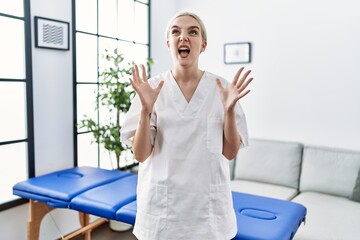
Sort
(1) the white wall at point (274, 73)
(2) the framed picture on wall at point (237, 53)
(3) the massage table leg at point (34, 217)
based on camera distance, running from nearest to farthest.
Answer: (3) the massage table leg at point (34, 217) → (1) the white wall at point (274, 73) → (2) the framed picture on wall at point (237, 53)

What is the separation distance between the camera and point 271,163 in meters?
3.28

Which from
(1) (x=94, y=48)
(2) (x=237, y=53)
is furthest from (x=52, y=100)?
(2) (x=237, y=53)

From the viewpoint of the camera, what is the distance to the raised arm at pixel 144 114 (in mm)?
1192

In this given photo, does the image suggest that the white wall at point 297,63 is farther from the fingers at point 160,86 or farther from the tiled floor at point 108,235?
the fingers at point 160,86

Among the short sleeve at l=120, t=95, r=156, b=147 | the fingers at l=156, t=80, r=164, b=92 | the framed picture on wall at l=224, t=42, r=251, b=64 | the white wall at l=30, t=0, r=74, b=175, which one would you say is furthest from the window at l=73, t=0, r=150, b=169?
the fingers at l=156, t=80, r=164, b=92

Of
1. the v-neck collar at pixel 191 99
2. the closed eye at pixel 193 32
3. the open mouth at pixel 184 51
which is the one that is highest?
the closed eye at pixel 193 32

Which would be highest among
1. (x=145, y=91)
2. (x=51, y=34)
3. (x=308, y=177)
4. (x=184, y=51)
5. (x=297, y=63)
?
(x=51, y=34)

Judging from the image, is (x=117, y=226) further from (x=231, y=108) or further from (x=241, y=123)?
(x=231, y=108)

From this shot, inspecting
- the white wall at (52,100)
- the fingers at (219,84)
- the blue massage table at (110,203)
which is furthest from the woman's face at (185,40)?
the white wall at (52,100)

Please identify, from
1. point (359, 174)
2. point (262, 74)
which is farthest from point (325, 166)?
point (262, 74)

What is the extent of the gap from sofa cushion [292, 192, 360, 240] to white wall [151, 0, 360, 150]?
2.06 ft

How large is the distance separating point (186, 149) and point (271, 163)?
7.31ft

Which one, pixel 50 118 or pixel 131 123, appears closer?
pixel 131 123

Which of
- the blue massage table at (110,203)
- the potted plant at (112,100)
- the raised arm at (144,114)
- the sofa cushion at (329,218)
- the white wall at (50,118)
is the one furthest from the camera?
the potted plant at (112,100)
